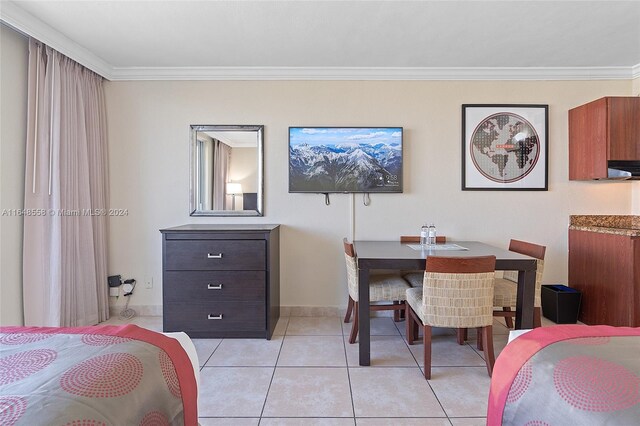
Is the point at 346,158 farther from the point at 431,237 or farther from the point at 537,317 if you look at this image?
the point at 537,317

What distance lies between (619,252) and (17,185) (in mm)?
4682

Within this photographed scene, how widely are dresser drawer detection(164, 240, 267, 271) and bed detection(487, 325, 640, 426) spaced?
196 centimetres

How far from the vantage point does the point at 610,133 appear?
2848 millimetres

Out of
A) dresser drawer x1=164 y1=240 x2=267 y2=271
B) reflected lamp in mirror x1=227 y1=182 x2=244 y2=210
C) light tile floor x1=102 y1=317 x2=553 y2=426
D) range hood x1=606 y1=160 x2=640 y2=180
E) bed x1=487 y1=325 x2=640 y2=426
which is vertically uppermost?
range hood x1=606 y1=160 x2=640 y2=180

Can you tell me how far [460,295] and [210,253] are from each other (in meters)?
1.89

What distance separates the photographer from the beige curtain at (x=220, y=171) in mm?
3285

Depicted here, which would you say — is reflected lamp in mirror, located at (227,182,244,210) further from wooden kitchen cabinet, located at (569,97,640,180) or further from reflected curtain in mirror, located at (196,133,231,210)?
wooden kitchen cabinet, located at (569,97,640,180)

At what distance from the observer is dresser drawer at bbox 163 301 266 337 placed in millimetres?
2748

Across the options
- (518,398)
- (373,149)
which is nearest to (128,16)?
(373,149)

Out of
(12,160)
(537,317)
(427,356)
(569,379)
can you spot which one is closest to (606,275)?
(537,317)

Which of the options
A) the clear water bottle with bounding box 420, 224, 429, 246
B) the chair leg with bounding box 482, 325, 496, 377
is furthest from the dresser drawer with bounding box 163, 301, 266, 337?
the chair leg with bounding box 482, 325, 496, 377

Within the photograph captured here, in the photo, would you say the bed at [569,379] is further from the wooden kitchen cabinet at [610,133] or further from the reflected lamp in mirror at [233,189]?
the reflected lamp in mirror at [233,189]

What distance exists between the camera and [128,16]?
2.33m

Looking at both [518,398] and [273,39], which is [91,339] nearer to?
[518,398]
